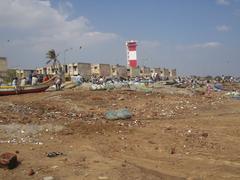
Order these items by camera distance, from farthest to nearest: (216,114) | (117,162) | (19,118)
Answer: (216,114) < (19,118) < (117,162)

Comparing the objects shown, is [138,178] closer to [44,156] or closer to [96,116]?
[44,156]

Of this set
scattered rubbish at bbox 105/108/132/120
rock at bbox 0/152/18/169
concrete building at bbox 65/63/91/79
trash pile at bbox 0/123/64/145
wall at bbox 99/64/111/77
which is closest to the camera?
rock at bbox 0/152/18/169

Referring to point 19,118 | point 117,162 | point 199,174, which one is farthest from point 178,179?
point 19,118

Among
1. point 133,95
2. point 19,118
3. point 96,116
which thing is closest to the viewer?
point 19,118

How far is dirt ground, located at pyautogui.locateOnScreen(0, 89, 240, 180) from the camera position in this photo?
7.81 metres

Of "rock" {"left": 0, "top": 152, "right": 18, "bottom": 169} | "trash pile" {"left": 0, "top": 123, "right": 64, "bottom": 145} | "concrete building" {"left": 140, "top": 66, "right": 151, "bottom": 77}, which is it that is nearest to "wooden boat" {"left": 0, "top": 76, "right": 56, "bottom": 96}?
"trash pile" {"left": 0, "top": 123, "right": 64, "bottom": 145}

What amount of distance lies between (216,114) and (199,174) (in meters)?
8.42

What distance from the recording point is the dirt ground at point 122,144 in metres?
7.81

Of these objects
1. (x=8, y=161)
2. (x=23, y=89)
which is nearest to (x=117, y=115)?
(x=8, y=161)

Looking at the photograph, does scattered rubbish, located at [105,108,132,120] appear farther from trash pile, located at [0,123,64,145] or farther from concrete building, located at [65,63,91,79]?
concrete building, located at [65,63,91,79]

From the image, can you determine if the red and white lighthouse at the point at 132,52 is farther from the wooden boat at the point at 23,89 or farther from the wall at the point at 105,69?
the wall at the point at 105,69

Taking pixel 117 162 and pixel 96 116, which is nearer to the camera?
pixel 117 162

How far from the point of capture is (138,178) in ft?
24.4

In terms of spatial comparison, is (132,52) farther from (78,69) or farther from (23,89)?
(78,69)
